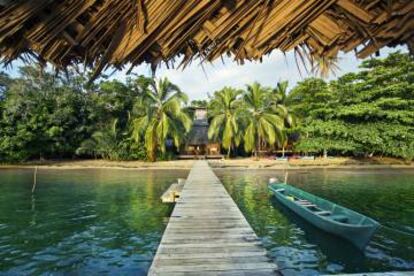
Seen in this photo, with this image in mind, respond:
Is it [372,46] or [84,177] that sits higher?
[372,46]

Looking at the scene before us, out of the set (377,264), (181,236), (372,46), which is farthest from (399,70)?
(372,46)

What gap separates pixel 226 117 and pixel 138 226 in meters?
24.0

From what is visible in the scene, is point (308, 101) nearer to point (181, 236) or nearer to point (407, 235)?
point (407, 235)

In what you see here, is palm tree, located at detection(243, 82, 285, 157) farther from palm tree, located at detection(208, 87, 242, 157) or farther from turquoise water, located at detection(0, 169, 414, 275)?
turquoise water, located at detection(0, 169, 414, 275)

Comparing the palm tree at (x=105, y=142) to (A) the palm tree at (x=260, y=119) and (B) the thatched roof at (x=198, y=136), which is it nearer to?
(B) the thatched roof at (x=198, y=136)

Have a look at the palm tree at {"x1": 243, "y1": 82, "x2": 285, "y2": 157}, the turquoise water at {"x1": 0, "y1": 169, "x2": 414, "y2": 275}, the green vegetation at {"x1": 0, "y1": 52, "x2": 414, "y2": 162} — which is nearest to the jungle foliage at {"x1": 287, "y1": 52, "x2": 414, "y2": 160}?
the green vegetation at {"x1": 0, "y1": 52, "x2": 414, "y2": 162}

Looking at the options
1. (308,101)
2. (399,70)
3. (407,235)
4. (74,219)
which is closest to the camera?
(407,235)

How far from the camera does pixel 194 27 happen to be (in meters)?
1.76

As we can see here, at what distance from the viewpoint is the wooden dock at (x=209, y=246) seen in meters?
4.81

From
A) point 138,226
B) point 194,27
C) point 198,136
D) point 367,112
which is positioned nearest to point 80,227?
point 138,226

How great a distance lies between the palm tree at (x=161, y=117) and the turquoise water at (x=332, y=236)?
28.8 feet

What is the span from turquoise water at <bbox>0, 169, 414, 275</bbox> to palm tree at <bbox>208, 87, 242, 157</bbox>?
11.8 metres

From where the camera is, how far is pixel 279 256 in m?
8.68

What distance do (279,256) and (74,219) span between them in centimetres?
717
